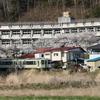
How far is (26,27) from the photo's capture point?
3972 cm

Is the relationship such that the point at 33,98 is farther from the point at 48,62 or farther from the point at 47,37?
the point at 47,37

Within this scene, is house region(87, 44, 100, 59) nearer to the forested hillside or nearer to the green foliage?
the green foliage

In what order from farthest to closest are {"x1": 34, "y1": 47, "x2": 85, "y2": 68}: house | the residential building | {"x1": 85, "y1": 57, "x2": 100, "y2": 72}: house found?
1. the residential building
2. {"x1": 34, "y1": 47, "x2": 85, "y2": 68}: house
3. {"x1": 85, "y1": 57, "x2": 100, "y2": 72}: house

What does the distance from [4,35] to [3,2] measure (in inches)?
572

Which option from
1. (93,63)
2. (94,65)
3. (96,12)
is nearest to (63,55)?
(93,63)

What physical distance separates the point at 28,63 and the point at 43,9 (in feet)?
78.5

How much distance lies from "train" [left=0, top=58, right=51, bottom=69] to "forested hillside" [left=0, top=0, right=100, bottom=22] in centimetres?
1929

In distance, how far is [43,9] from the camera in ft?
173

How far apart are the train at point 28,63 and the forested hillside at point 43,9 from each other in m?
19.3

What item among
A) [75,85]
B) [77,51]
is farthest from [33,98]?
[77,51]

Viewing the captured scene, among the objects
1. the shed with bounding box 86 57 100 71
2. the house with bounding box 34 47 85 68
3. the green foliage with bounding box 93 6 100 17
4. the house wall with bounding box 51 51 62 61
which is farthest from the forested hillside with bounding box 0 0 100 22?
the shed with bounding box 86 57 100 71

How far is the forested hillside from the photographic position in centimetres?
4959

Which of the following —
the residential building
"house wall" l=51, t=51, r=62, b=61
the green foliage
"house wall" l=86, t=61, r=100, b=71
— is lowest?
"house wall" l=86, t=61, r=100, b=71

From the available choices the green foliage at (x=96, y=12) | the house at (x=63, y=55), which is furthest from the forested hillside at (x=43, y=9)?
the house at (x=63, y=55)
